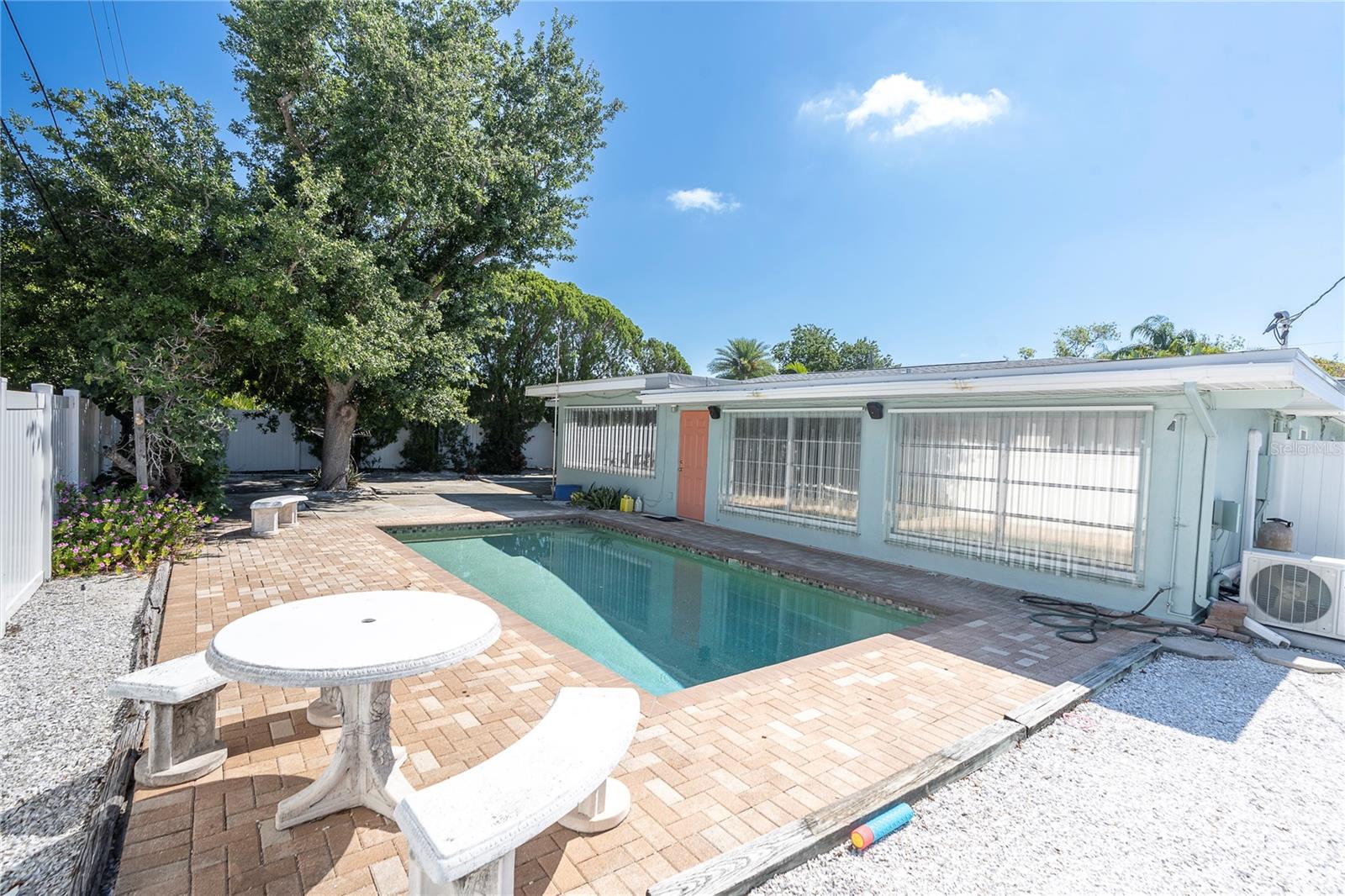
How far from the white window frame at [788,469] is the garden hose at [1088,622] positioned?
307 cm

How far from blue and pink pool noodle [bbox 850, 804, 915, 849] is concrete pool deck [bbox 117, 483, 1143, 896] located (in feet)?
0.80

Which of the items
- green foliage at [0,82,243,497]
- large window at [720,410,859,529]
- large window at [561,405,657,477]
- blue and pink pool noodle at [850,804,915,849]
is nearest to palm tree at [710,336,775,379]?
large window at [561,405,657,477]

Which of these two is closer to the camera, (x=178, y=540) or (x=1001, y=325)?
(x=178, y=540)

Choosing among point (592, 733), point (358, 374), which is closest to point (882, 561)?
point (592, 733)

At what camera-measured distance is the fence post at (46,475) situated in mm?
6051

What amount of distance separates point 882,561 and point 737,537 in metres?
2.70

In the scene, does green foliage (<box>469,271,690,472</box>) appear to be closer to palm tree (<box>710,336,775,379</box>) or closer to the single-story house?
the single-story house

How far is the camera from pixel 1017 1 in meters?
9.66

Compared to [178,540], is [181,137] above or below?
above

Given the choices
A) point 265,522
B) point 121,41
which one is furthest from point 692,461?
point 121,41

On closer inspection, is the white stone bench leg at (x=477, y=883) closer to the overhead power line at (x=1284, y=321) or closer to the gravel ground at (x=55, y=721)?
the gravel ground at (x=55, y=721)

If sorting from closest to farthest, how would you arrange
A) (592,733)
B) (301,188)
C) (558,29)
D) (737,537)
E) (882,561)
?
(592,733) → (882,561) → (301,188) → (737,537) → (558,29)

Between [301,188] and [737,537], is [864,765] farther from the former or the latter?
[301,188]

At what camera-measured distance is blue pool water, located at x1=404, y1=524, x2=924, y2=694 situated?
586 cm
